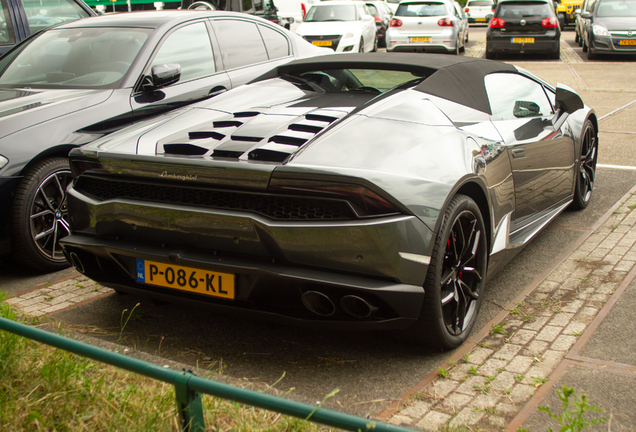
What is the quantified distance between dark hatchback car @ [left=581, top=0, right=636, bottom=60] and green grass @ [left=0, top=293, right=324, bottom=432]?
16.1 metres

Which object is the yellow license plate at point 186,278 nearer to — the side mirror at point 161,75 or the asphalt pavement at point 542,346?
the asphalt pavement at point 542,346

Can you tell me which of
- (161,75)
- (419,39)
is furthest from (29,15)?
(419,39)

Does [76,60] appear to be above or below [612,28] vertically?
above

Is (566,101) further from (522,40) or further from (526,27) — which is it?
(526,27)

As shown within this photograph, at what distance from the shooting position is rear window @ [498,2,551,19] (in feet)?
53.3

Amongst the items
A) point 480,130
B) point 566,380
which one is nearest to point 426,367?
point 566,380

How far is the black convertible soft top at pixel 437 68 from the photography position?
3.56 metres

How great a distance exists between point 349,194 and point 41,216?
2518 millimetres

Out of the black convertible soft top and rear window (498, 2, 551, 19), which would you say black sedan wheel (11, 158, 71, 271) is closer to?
the black convertible soft top

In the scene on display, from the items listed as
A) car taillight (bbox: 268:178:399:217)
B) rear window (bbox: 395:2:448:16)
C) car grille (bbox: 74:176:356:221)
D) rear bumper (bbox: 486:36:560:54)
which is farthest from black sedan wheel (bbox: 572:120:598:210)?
rear window (bbox: 395:2:448:16)

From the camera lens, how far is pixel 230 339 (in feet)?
10.7

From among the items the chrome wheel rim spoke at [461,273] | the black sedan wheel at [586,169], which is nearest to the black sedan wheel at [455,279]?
the chrome wheel rim spoke at [461,273]

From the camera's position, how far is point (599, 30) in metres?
15.9

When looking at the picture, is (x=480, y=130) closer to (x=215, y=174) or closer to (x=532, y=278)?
(x=532, y=278)
